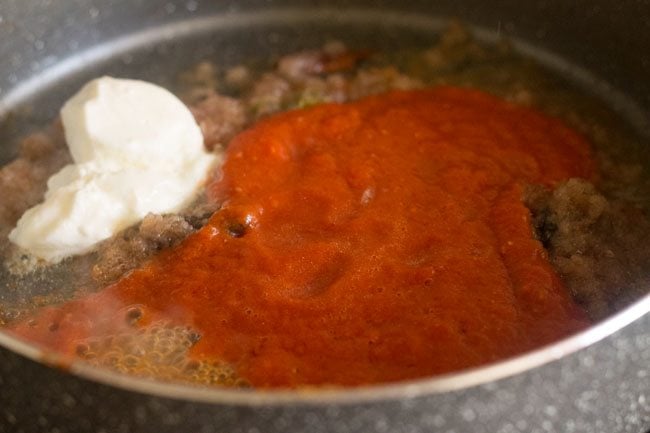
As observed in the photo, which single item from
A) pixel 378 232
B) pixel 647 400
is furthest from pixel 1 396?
pixel 647 400

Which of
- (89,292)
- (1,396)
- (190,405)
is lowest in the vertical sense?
(89,292)

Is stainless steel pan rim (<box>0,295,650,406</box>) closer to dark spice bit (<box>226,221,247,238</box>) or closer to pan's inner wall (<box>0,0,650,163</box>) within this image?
dark spice bit (<box>226,221,247,238</box>)

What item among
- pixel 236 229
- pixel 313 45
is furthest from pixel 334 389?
pixel 313 45

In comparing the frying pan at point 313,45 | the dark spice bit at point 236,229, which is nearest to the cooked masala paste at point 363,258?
the dark spice bit at point 236,229

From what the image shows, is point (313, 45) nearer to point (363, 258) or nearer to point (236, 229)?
point (236, 229)

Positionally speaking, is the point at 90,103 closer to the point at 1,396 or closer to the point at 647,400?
the point at 1,396

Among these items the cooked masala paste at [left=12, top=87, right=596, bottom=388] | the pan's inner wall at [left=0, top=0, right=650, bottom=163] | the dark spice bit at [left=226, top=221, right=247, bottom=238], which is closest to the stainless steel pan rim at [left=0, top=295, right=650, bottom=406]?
the cooked masala paste at [left=12, top=87, right=596, bottom=388]

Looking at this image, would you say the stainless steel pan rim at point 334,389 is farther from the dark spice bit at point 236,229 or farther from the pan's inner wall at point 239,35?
the pan's inner wall at point 239,35
